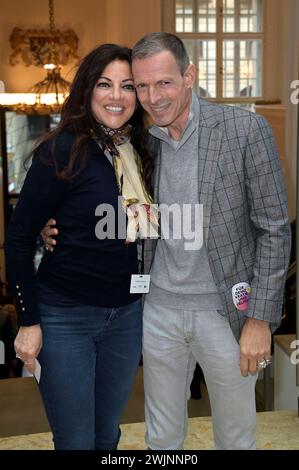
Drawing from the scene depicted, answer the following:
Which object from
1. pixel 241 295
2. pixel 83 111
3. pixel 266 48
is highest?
pixel 266 48

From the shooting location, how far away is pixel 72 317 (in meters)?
1.96

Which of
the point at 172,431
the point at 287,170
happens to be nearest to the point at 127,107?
the point at 172,431

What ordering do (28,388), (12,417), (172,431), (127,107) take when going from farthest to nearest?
(28,388) < (12,417) < (172,431) < (127,107)

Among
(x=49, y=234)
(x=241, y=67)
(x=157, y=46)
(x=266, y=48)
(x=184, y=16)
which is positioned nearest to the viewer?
(x=157, y=46)

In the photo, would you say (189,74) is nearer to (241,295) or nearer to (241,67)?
(241,295)

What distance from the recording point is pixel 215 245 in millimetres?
1900

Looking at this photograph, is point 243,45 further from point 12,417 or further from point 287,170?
point 12,417

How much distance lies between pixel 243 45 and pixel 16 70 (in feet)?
10.8

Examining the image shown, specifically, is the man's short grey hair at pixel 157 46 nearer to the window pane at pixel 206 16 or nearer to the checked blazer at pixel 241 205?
the checked blazer at pixel 241 205

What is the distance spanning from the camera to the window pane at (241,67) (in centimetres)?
866

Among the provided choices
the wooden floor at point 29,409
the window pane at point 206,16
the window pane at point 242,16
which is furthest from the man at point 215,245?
the window pane at point 242,16


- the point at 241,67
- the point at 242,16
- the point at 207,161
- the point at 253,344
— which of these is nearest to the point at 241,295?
the point at 253,344

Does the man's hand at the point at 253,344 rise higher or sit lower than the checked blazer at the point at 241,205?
lower

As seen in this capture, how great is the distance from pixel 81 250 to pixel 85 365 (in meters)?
0.33
